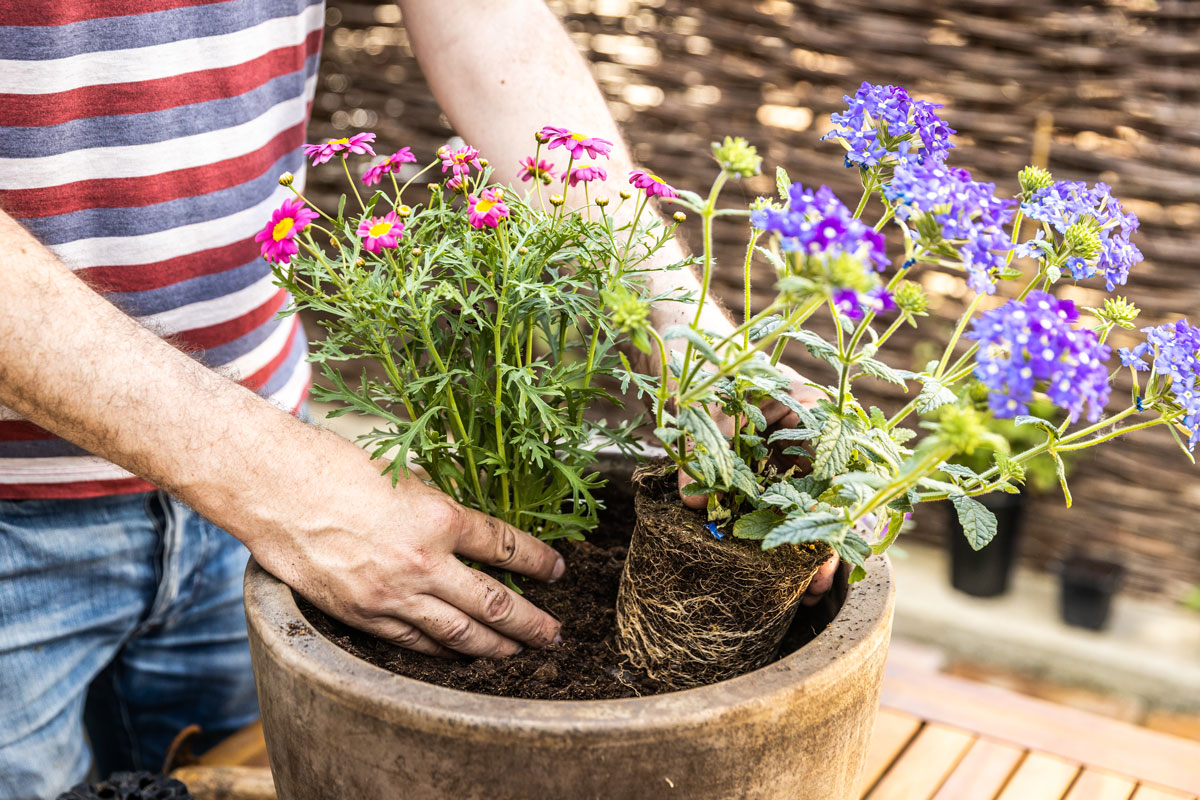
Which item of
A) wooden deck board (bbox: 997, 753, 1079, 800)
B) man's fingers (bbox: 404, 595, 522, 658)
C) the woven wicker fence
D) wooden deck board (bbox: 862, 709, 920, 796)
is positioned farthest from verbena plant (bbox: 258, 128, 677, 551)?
the woven wicker fence

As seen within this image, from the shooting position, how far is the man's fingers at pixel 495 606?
0.79m

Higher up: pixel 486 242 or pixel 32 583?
pixel 486 242

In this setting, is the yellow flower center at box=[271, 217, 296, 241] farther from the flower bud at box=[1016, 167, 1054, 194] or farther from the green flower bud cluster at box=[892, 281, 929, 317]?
the flower bud at box=[1016, 167, 1054, 194]

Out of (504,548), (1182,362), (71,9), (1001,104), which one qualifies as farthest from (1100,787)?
(1001,104)

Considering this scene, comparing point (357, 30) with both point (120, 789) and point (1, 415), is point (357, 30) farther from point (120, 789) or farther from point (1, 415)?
point (120, 789)

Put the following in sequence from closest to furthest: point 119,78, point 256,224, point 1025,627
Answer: point 119,78 < point 256,224 < point 1025,627

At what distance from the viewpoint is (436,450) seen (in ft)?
2.93

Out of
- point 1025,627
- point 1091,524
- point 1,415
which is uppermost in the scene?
point 1,415

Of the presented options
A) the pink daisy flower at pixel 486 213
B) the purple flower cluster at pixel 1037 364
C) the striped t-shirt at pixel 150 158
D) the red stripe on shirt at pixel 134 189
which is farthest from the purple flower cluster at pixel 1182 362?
the red stripe on shirt at pixel 134 189

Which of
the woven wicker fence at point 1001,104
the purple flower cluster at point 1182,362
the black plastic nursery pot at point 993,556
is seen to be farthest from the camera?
the black plastic nursery pot at point 993,556

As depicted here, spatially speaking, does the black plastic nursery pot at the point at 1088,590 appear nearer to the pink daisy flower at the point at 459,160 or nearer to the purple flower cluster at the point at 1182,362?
the purple flower cluster at the point at 1182,362

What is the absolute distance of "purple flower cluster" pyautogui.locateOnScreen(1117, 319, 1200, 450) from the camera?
67 centimetres

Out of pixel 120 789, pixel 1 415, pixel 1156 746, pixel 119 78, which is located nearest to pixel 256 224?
pixel 119 78

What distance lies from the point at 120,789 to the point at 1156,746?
44.3 inches
